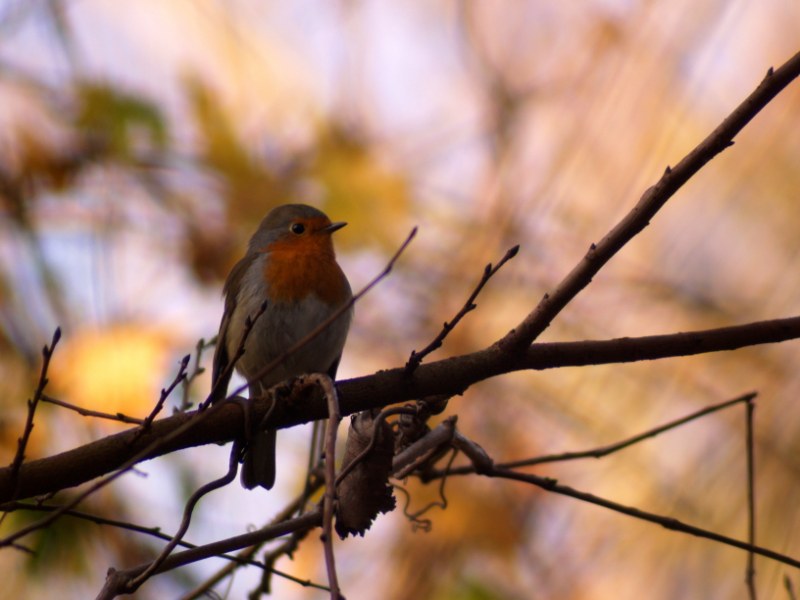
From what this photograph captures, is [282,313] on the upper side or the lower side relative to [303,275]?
lower

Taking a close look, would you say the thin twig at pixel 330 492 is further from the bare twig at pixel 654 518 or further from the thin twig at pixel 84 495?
the bare twig at pixel 654 518

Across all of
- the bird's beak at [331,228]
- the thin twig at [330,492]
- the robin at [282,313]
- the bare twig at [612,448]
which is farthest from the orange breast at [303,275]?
the thin twig at [330,492]

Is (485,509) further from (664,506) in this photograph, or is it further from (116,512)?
(116,512)

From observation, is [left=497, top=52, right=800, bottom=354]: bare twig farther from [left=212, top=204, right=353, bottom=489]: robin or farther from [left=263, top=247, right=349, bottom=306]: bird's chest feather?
[left=263, top=247, right=349, bottom=306]: bird's chest feather

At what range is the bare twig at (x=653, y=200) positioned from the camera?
7.09 feet

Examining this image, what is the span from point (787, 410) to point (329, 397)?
3.10 m

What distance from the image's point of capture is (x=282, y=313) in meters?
4.15

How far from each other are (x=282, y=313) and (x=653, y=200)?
2176mm

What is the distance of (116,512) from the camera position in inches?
183

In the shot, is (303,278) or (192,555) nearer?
(192,555)

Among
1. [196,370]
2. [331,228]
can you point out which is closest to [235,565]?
[196,370]

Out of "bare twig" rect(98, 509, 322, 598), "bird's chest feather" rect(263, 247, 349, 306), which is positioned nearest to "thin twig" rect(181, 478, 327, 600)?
"bare twig" rect(98, 509, 322, 598)

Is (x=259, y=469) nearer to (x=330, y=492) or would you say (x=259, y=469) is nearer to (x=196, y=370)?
(x=196, y=370)

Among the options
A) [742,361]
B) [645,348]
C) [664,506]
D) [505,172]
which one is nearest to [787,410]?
[742,361]
